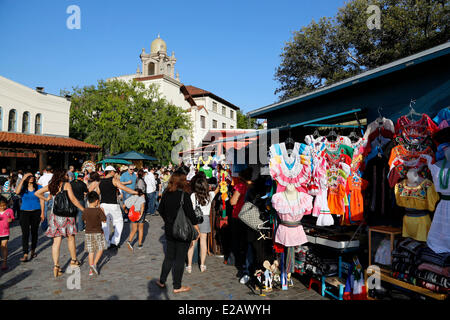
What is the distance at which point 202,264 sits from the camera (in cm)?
620

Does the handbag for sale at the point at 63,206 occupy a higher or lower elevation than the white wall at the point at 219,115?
lower

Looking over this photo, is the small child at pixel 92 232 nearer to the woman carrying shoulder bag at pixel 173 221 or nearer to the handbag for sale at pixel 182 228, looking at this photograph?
the woman carrying shoulder bag at pixel 173 221

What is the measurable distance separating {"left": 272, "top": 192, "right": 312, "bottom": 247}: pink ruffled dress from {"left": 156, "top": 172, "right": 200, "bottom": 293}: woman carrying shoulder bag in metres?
1.44

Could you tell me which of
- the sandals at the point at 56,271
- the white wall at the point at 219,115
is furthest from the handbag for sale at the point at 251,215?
the white wall at the point at 219,115

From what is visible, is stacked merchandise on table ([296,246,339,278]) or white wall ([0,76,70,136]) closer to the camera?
stacked merchandise on table ([296,246,339,278])

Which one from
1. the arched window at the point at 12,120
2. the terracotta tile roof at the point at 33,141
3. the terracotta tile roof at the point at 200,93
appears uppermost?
the terracotta tile roof at the point at 200,93

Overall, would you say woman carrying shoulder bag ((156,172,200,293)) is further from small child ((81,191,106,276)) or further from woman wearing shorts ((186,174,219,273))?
small child ((81,191,106,276))

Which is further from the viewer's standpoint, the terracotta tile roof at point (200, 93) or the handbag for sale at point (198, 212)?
the terracotta tile roof at point (200, 93)

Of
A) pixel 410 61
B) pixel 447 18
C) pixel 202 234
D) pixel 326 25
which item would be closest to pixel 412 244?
pixel 410 61

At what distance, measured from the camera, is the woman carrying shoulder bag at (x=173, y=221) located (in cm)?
491

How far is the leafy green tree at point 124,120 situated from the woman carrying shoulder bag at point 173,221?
23314 mm

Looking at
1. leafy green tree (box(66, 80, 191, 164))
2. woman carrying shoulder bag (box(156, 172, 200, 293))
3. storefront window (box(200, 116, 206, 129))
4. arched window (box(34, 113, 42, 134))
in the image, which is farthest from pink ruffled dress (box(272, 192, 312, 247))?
storefront window (box(200, 116, 206, 129))

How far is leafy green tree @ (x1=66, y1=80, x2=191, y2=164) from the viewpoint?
27.5m

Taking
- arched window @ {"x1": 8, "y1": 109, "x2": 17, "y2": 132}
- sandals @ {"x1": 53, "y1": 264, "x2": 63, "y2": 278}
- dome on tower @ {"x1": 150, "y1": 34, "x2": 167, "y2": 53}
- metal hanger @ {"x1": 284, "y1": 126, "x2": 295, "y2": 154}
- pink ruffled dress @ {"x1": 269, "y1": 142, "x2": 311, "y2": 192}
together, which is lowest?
sandals @ {"x1": 53, "y1": 264, "x2": 63, "y2": 278}
